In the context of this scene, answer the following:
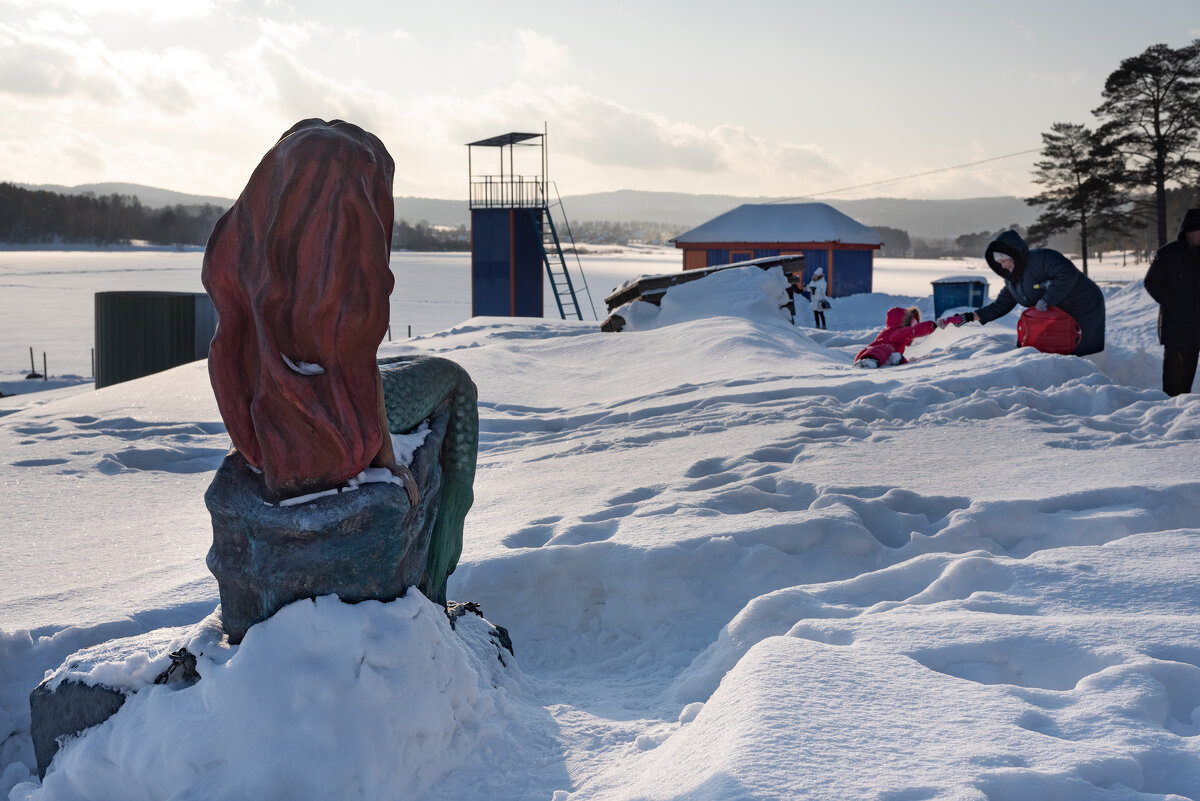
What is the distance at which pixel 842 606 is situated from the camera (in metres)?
3.14

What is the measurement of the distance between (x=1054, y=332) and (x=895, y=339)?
205 cm

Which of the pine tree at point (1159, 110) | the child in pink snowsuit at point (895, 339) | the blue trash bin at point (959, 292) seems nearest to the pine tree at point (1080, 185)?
the pine tree at point (1159, 110)

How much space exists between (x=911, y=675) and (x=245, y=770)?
172 cm

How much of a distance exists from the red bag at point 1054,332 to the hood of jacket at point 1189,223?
3.34 feet

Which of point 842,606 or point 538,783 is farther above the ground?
point 842,606

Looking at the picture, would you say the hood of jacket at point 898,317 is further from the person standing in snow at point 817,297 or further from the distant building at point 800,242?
the distant building at point 800,242

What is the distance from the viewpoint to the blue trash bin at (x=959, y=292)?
18250 millimetres

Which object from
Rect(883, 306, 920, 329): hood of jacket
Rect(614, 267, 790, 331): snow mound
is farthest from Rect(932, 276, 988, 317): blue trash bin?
Rect(883, 306, 920, 329): hood of jacket

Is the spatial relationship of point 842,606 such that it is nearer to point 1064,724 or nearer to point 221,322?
point 1064,724

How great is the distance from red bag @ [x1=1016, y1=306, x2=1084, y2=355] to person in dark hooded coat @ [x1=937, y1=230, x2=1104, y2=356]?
0.05m

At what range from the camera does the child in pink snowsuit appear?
8781 mm

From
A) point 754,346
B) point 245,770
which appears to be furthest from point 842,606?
point 754,346

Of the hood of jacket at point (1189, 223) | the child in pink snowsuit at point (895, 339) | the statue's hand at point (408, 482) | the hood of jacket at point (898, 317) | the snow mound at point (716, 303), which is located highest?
the hood of jacket at point (1189, 223)

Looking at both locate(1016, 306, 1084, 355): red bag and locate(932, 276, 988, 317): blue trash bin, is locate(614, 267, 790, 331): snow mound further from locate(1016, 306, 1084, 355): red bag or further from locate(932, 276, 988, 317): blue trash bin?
locate(932, 276, 988, 317): blue trash bin
